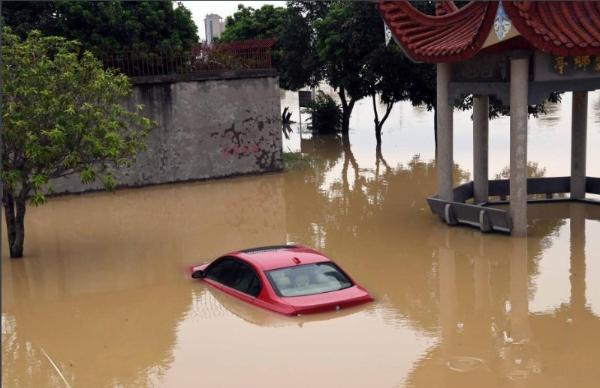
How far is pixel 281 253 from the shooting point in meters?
11.9

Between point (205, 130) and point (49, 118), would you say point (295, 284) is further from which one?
point (205, 130)

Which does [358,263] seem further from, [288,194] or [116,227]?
[288,194]

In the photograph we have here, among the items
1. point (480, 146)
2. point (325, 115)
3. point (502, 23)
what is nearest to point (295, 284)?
point (502, 23)

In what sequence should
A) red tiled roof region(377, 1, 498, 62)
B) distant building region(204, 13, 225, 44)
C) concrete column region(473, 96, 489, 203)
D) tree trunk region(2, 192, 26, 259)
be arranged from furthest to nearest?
distant building region(204, 13, 225, 44), concrete column region(473, 96, 489, 203), red tiled roof region(377, 1, 498, 62), tree trunk region(2, 192, 26, 259)

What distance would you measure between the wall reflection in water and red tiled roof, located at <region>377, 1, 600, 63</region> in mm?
4294

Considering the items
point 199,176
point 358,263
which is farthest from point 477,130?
point 199,176

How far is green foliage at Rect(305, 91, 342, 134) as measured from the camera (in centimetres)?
4403

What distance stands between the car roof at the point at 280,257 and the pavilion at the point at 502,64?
6334 millimetres

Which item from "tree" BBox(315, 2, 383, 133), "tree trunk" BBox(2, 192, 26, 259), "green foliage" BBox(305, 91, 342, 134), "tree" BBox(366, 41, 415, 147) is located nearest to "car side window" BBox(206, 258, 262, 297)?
"tree trunk" BBox(2, 192, 26, 259)

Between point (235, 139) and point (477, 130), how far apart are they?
10238 millimetres

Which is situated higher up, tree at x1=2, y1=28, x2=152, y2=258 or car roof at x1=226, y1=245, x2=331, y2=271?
tree at x1=2, y1=28, x2=152, y2=258

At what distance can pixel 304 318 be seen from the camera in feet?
35.6

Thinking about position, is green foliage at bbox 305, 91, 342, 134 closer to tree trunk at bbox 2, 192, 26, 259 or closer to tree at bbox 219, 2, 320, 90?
tree at bbox 219, 2, 320, 90

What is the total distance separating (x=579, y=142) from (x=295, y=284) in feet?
39.0
